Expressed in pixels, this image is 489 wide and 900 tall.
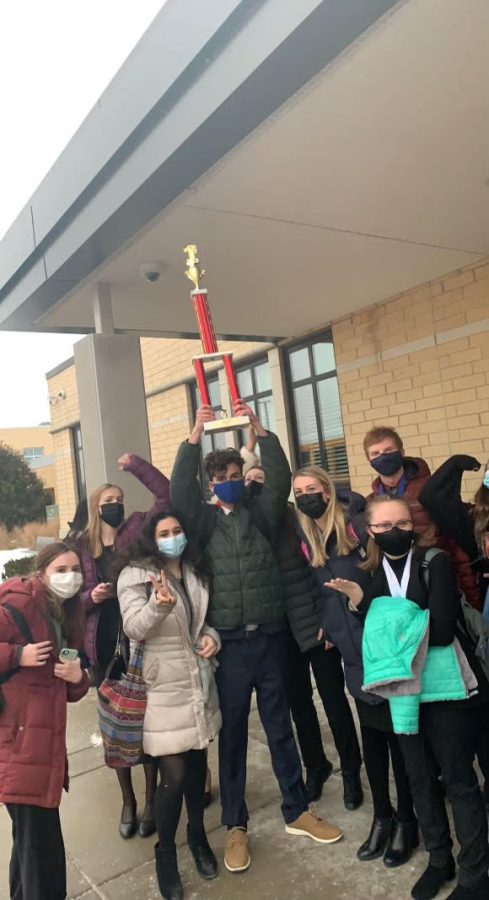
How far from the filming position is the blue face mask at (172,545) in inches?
116

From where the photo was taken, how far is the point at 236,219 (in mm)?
4301

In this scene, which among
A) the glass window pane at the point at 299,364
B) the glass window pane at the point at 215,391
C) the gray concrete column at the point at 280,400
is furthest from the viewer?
the glass window pane at the point at 215,391

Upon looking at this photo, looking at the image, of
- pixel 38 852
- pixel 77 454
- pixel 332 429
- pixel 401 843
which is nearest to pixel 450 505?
pixel 401 843

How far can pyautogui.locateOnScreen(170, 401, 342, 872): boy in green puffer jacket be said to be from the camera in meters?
3.05

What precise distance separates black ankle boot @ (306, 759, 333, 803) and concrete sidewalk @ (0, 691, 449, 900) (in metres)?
0.04

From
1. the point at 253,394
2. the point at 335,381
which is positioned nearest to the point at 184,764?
the point at 335,381

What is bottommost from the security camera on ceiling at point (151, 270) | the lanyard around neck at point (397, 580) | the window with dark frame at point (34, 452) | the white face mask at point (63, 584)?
the lanyard around neck at point (397, 580)

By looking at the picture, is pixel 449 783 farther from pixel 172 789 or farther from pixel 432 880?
pixel 172 789

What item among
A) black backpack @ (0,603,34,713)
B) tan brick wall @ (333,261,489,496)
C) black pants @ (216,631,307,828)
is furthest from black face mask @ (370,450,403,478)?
tan brick wall @ (333,261,489,496)

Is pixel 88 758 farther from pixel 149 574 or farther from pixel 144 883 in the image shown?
pixel 149 574

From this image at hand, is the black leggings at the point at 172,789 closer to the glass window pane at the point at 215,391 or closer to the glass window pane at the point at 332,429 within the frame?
the glass window pane at the point at 332,429

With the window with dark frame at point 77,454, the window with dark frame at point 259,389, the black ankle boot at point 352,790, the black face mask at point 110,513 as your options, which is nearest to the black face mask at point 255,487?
the black face mask at point 110,513

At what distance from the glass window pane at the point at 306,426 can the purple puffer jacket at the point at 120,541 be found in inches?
194

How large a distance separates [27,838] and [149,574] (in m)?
1.10
